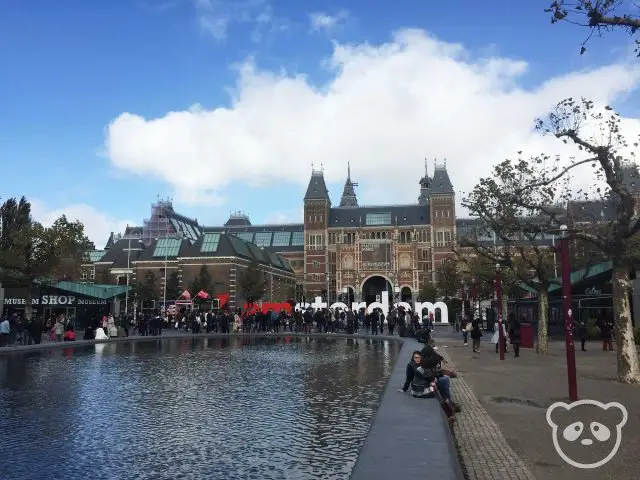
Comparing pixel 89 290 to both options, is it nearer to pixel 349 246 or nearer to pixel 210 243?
pixel 210 243

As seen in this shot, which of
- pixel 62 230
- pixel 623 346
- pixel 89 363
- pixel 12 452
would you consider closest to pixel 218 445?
pixel 12 452

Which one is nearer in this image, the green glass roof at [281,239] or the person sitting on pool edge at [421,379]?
the person sitting on pool edge at [421,379]

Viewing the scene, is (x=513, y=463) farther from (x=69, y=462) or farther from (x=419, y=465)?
(x=69, y=462)

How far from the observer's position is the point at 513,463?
6461 mm

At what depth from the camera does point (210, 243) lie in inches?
2815

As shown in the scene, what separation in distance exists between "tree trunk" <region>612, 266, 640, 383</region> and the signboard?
84094 mm

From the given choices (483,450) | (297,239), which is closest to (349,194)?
(297,239)

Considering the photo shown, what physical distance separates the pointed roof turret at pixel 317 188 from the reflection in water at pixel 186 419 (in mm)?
86768

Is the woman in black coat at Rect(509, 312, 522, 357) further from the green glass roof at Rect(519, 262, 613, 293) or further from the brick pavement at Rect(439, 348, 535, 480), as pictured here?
the brick pavement at Rect(439, 348, 535, 480)

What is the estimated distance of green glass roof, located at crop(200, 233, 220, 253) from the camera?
7069 centimetres

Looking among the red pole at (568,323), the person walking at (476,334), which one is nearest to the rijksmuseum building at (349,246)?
the person walking at (476,334)

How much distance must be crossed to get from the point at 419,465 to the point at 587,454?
2810 millimetres

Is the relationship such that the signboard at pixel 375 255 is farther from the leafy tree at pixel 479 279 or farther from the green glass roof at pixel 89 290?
the green glass roof at pixel 89 290

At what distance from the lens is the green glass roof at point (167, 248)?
246ft
